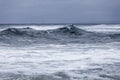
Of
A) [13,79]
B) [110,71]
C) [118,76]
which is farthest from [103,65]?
[13,79]

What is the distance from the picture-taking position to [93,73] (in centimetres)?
697

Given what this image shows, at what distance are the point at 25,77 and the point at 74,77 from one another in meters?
1.19

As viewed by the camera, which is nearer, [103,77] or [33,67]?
[103,77]

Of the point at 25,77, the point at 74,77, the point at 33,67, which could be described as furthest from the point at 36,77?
the point at 33,67

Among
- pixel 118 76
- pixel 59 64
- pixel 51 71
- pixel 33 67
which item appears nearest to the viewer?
pixel 118 76

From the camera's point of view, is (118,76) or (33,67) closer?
(118,76)

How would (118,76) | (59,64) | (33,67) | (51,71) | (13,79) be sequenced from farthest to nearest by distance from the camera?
(59,64)
(33,67)
(51,71)
(118,76)
(13,79)

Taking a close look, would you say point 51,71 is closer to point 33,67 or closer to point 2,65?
point 33,67

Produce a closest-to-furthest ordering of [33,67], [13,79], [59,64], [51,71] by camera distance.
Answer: [13,79] → [51,71] → [33,67] → [59,64]

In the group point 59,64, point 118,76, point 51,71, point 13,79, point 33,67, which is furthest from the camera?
point 59,64

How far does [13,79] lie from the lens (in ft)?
20.1

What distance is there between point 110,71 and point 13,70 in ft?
8.80

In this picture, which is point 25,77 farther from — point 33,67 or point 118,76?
point 118,76

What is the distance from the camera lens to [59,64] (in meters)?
8.44
